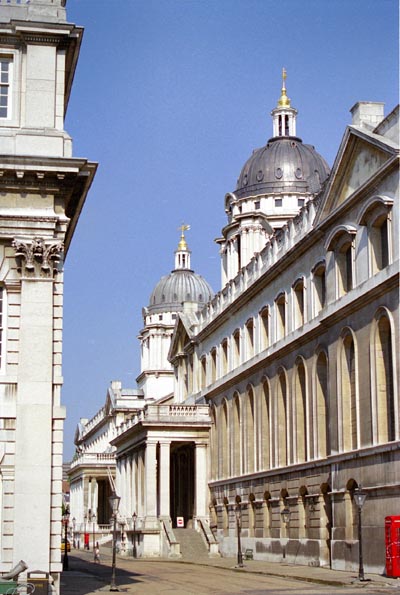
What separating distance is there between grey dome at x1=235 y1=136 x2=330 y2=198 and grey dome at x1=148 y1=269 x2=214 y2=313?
178 ft

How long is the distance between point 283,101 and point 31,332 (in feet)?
212

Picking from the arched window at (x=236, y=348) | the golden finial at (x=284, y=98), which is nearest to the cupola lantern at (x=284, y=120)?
the golden finial at (x=284, y=98)

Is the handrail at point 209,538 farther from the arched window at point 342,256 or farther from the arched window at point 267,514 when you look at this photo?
the arched window at point 342,256

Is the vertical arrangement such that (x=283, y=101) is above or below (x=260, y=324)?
above

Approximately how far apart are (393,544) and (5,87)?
19.6 meters

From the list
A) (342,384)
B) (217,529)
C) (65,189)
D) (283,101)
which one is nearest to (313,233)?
(342,384)

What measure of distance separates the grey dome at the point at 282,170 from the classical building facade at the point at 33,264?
52190 mm

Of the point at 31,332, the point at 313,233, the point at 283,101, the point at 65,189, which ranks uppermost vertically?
the point at 283,101

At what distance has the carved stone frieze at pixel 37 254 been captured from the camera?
98.3 ft

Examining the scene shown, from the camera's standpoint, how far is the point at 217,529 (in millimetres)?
68875

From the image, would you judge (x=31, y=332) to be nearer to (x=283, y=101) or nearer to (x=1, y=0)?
(x=1, y=0)

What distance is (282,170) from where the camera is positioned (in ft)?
276

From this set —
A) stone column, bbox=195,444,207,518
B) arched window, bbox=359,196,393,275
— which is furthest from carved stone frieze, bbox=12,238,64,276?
stone column, bbox=195,444,207,518

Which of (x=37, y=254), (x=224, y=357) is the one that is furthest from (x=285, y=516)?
(x=37, y=254)
